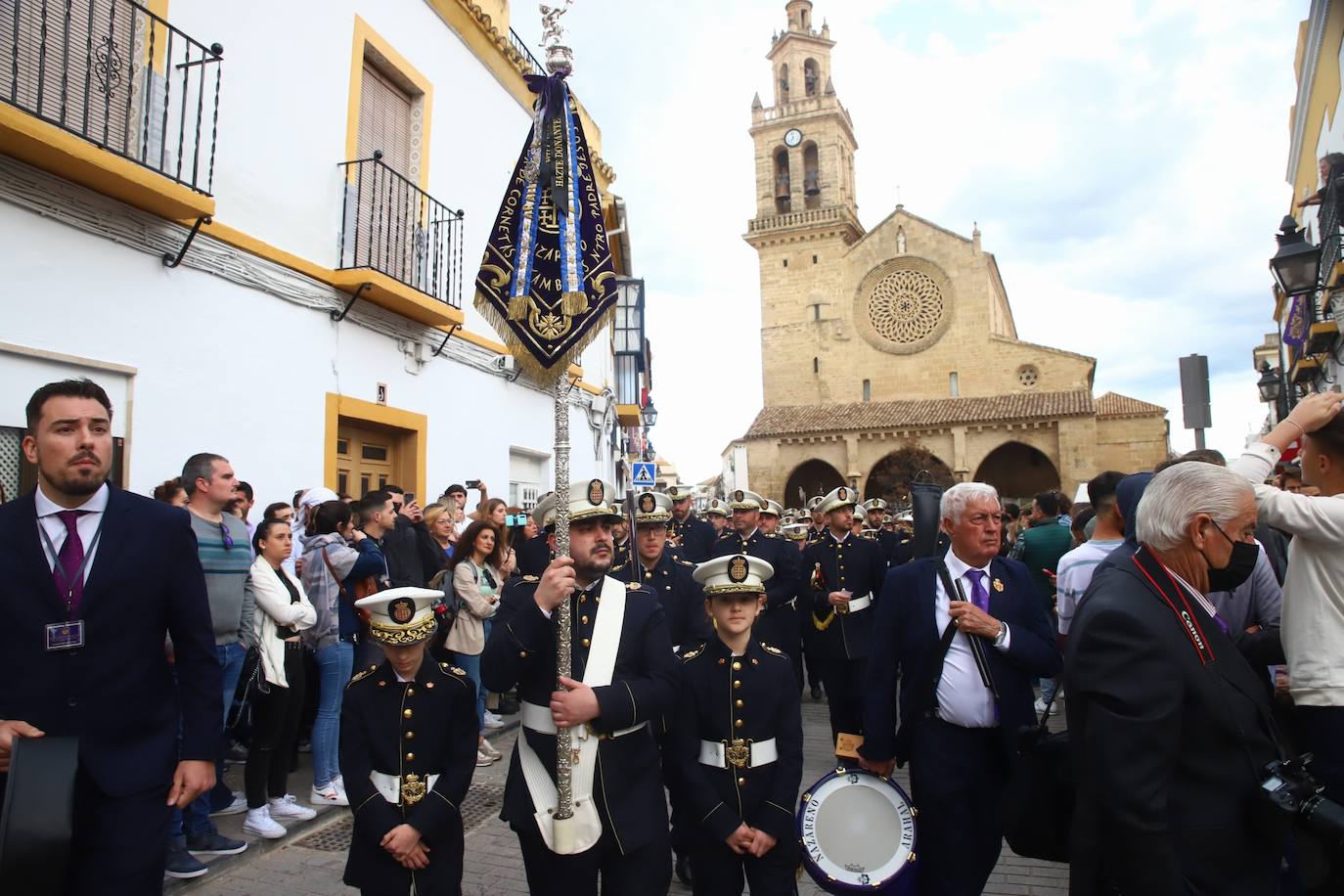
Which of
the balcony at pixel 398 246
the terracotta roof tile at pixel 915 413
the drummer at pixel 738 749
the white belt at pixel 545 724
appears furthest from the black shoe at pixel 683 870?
the terracotta roof tile at pixel 915 413

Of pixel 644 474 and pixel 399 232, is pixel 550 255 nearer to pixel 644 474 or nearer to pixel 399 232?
pixel 399 232

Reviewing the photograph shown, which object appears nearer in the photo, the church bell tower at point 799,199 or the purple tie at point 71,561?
the purple tie at point 71,561

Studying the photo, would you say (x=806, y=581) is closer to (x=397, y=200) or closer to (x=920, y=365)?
(x=397, y=200)

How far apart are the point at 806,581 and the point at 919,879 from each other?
438cm

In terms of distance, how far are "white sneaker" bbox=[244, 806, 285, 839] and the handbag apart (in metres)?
4.24

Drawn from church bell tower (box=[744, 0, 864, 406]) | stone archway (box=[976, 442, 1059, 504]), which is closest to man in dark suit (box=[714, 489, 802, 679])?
→ stone archway (box=[976, 442, 1059, 504])

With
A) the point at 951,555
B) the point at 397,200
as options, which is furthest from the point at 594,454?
the point at 951,555

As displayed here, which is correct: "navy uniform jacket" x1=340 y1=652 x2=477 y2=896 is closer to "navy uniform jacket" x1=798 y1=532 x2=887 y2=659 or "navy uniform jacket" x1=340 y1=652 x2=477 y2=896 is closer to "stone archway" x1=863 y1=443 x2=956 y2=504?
"navy uniform jacket" x1=798 y1=532 x2=887 y2=659

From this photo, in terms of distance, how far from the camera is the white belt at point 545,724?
3.13 m

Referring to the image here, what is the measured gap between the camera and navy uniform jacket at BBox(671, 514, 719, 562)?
974cm

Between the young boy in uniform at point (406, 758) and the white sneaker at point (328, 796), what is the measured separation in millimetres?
2598

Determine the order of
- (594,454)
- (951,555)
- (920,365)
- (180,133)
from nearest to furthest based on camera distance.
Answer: (951,555) → (180,133) → (594,454) → (920,365)

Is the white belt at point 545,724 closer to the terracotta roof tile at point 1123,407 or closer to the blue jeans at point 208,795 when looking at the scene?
the blue jeans at point 208,795

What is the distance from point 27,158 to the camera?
5.62 m
